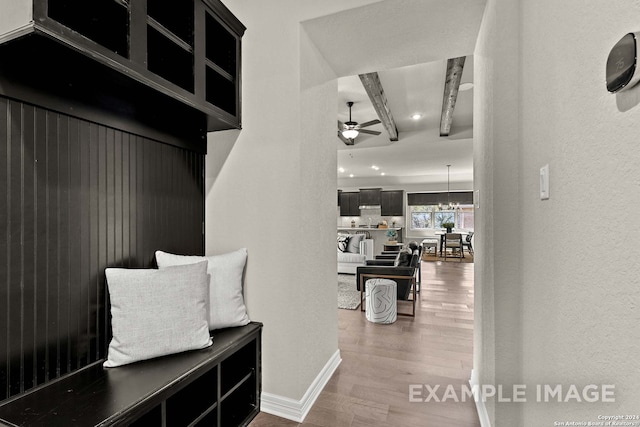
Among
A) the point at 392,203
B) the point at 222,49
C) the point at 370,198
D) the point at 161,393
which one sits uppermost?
the point at 222,49

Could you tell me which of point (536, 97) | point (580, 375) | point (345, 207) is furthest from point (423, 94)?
point (345, 207)

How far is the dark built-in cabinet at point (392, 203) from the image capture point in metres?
11.9

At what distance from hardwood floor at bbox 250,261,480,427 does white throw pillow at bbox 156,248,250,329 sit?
0.65 m

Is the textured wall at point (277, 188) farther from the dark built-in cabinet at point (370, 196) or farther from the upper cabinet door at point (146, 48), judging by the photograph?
the dark built-in cabinet at point (370, 196)

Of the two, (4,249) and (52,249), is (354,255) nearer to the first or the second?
(52,249)

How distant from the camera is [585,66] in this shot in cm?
80

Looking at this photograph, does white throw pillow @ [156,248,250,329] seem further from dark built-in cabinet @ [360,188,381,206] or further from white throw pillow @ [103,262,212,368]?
dark built-in cabinet @ [360,188,381,206]

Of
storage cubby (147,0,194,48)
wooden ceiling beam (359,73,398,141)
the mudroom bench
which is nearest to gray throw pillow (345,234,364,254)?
wooden ceiling beam (359,73,398,141)

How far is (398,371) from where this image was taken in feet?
8.39

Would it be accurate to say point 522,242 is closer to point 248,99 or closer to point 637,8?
point 637,8

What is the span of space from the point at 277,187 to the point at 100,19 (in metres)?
1.19

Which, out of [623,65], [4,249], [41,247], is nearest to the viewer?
[623,65]

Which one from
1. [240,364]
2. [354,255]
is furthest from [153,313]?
[354,255]

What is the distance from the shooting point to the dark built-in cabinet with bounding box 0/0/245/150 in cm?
121
